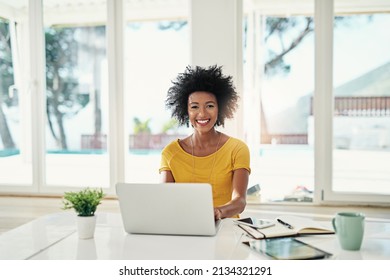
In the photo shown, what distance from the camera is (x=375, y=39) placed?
366 centimetres

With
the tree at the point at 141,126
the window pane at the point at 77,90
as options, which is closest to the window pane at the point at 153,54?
the window pane at the point at 77,90

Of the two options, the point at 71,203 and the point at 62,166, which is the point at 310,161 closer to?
the point at 62,166

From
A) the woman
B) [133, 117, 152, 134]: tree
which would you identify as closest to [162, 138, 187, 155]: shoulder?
the woman

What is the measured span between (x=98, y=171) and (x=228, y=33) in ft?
6.13

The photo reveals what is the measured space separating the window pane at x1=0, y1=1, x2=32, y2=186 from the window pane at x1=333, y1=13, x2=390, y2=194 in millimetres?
3012

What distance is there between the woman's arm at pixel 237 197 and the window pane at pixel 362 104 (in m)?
2.20

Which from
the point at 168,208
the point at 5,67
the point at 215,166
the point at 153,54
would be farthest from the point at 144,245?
the point at 5,67

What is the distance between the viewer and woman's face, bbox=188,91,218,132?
182cm

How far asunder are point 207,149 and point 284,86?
7.24ft

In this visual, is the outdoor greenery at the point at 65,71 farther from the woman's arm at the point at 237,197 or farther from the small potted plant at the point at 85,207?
the small potted plant at the point at 85,207

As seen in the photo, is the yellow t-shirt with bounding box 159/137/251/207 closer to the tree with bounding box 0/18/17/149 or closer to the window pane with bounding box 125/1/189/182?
the window pane with bounding box 125/1/189/182

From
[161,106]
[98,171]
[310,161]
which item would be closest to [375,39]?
[310,161]
